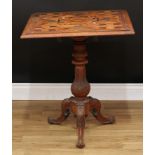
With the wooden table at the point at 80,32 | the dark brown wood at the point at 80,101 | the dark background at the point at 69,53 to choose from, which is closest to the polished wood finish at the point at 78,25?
the wooden table at the point at 80,32

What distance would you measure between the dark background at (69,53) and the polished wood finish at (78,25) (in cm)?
41

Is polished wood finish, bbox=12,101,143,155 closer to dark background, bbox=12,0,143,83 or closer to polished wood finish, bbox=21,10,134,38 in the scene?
dark background, bbox=12,0,143,83

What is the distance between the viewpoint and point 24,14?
3.39m

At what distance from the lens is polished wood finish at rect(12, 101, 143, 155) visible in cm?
266

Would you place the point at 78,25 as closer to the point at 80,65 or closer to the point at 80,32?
the point at 80,32

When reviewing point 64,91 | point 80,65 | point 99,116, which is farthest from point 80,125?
point 64,91

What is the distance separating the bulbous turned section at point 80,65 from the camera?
2781mm

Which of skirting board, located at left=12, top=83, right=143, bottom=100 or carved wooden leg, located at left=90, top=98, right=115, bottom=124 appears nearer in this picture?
carved wooden leg, located at left=90, top=98, right=115, bottom=124

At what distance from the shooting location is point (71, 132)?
294cm

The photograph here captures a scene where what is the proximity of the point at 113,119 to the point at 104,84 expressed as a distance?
494 mm

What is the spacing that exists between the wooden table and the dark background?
0.42 meters

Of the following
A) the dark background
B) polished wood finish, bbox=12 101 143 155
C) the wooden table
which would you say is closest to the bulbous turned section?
the wooden table
